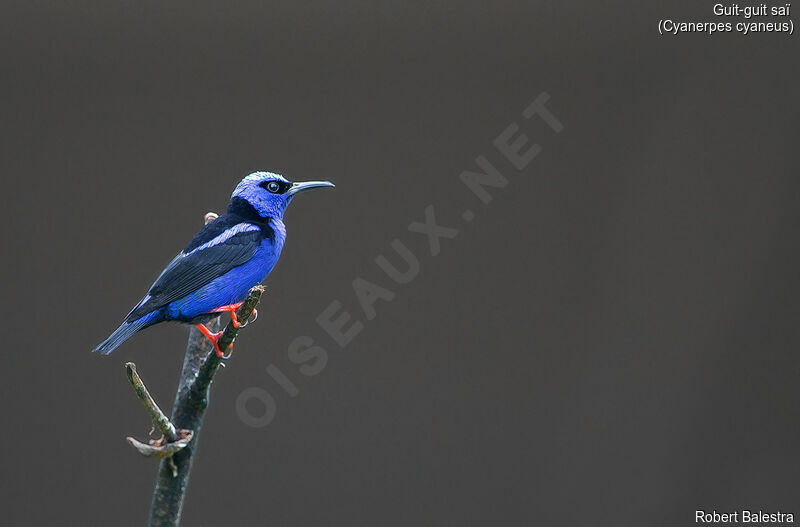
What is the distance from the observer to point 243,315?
5.38ft

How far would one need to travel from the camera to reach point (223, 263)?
194 centimetres

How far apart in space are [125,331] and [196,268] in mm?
212

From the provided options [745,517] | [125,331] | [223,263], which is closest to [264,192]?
[223,263]

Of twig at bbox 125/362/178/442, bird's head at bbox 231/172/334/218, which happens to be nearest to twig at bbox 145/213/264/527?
twig at bbox 125/362/178/442

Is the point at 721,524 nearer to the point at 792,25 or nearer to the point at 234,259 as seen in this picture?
the point at 792,25

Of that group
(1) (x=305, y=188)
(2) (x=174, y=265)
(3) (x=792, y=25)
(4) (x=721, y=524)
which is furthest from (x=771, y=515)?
(2) (x=174, y=265)

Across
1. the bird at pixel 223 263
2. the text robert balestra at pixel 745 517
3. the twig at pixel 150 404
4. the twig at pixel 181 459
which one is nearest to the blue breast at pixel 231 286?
the bird at pixel 223 263

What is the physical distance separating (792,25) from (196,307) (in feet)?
7.61

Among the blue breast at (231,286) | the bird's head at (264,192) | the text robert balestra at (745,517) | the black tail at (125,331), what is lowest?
the text robert balestra at (745,517)

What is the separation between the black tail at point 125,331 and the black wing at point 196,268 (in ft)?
0.05

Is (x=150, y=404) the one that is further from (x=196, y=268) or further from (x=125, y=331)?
(x=196, y=268)

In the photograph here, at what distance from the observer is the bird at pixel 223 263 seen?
1873 mm

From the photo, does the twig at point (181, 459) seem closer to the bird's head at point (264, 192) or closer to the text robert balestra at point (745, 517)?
the bird's head at point (264, 192)

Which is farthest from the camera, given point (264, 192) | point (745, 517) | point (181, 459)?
point (745, 517)
